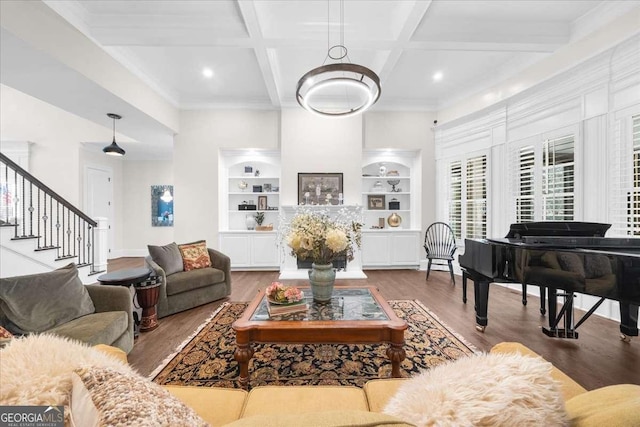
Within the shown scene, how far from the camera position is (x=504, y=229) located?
184 inches

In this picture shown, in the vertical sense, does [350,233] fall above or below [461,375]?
above

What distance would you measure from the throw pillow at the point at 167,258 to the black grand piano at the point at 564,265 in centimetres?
368

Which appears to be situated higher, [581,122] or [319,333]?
[581,122]

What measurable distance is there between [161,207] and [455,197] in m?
7.80

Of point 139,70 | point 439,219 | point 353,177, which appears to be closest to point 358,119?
point 353,177

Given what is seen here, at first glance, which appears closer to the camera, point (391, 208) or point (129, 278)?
point (129, 278)

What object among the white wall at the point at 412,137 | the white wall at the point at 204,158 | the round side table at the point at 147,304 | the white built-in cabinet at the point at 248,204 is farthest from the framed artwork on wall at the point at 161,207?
the white wall at the point at 412,137

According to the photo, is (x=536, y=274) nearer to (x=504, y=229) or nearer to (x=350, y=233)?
(x=350, y=233)

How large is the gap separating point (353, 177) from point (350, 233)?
3389 mm

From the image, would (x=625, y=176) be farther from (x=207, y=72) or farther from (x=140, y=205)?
(x=140, y=205)

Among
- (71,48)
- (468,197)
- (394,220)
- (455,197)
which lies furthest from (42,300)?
(455,197)

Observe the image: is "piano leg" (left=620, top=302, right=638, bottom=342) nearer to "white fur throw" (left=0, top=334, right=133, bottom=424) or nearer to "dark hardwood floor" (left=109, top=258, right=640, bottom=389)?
"dark hardwood floor" (left=109, top=258, right=640, bottom=389)

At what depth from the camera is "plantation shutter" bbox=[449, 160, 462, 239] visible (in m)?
5.56

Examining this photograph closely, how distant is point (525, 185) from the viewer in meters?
4.34
